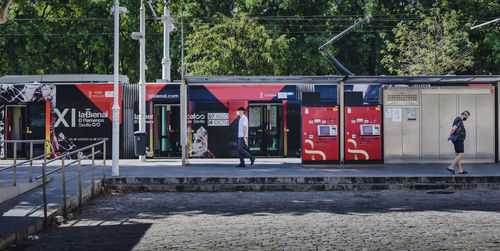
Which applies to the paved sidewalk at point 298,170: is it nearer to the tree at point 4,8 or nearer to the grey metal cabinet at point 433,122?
the grey metal cabinet at point 433,122

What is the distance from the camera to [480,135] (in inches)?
691

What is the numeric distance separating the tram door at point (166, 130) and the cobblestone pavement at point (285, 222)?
9.39 metres

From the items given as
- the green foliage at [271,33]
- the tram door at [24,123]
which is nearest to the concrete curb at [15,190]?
the tram door at [24,123]

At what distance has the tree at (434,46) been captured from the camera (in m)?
30.3

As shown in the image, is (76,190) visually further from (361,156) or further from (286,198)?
(361,156)

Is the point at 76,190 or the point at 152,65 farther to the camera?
the point at 152,65

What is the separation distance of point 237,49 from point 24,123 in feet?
38.4

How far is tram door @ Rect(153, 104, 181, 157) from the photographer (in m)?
21.6

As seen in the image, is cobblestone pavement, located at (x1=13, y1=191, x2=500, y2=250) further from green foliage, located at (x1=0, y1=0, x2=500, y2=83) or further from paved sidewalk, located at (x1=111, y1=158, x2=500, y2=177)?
green foliage, located at (x1=0, y1=0, x2=500, y2=83)

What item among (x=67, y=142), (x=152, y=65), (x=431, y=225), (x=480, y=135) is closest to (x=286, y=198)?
(x=431, y=225)

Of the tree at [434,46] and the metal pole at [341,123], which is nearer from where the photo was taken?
the metal pole at [341,123]

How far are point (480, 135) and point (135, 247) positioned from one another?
545 inches

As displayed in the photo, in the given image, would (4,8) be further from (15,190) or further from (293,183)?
(293,183)

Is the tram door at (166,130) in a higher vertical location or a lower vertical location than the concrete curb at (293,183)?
higher
